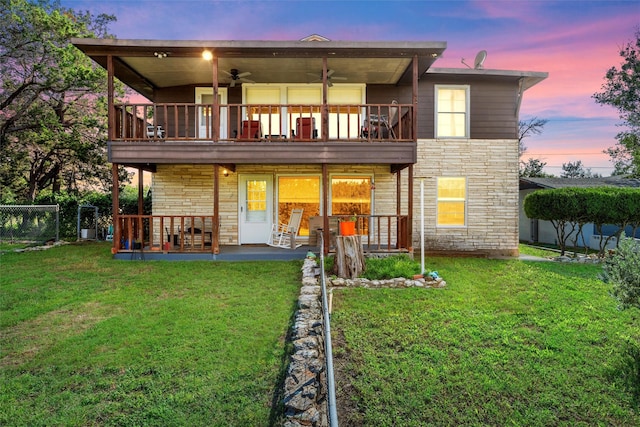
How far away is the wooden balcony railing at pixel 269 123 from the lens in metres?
8.60

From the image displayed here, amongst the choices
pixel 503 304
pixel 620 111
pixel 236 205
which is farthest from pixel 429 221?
pixel 620 111

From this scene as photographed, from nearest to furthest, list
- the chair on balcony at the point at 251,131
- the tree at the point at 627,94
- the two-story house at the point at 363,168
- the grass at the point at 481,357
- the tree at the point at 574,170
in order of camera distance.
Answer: the grass at the point at 481,357 → the chair on balcony at the point at 251,131 → the two-story house at the point at 363,168 → the tree at the point at 627,94 → the tree at the point at 574,170

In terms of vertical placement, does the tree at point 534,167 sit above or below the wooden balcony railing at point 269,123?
above

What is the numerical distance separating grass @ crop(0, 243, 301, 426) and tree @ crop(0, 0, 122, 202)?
1077 cm

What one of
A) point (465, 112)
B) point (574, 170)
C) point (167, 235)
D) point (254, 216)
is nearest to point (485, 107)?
point (465, 112)

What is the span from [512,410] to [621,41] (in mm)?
23721

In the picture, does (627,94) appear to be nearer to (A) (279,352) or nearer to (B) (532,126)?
(B) (532,126)

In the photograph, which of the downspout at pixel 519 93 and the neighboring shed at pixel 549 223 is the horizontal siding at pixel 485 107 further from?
the neighboring shed at pixel 549 223

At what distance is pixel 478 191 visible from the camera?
10500mm

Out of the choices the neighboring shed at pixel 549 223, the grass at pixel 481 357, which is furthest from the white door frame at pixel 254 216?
the neighboring shed at pixel 549 223

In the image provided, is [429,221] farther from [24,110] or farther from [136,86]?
[24,110]

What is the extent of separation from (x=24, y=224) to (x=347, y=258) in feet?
39.3

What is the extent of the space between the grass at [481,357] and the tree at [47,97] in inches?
604

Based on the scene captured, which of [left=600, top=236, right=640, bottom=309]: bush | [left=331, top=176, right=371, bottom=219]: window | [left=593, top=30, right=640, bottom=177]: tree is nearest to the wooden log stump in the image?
[left=331, top=176, right=371, bottom=219]: window
